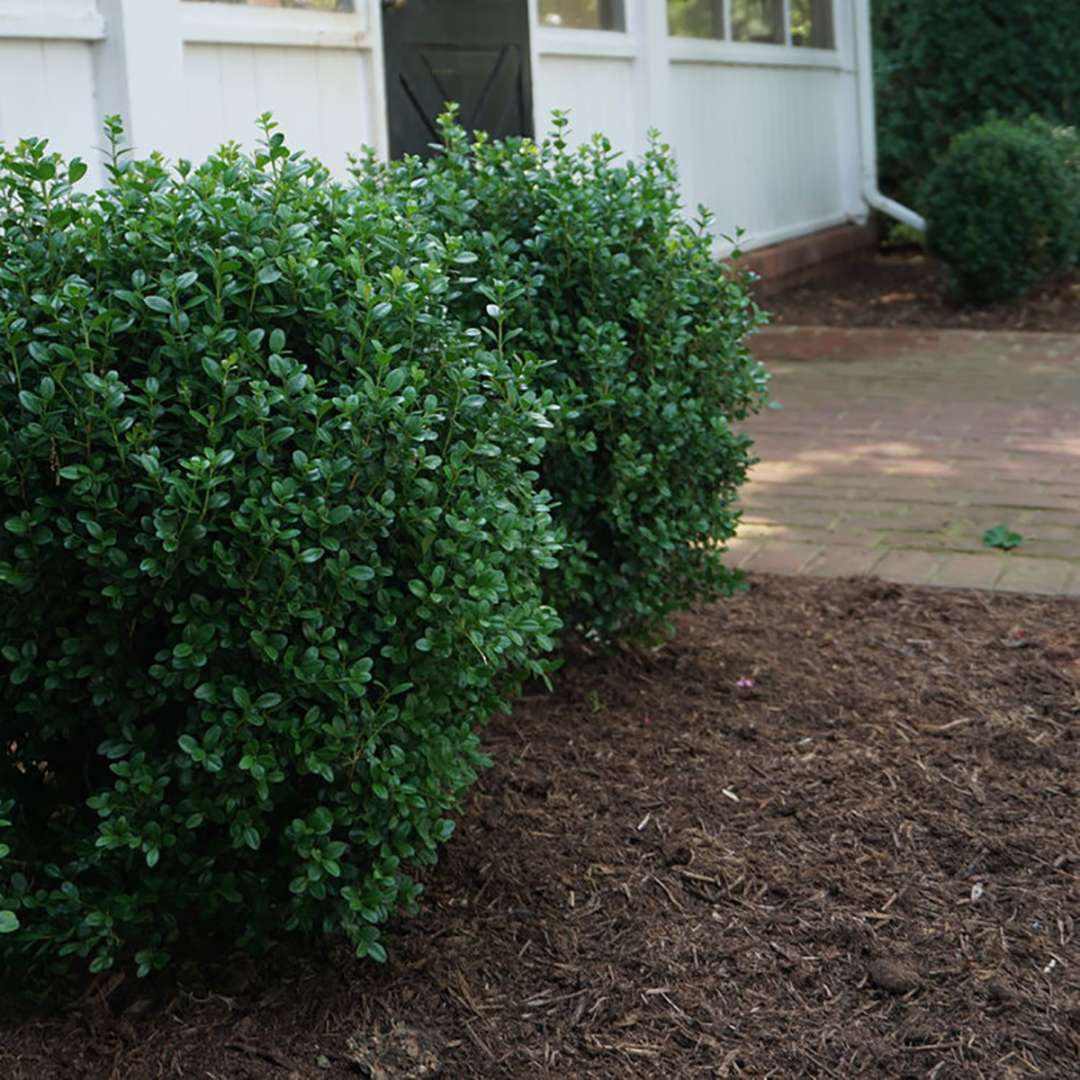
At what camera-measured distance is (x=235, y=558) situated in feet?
8.09

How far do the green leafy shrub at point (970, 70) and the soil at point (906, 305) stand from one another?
88 centimetres

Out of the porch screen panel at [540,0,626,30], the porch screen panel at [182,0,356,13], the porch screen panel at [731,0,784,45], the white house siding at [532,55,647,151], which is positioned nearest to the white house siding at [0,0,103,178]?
the porch screen panel at [182,0,356,13]

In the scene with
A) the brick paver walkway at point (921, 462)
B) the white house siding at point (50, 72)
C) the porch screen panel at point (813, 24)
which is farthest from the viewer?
the porch screen panel at point (813, 24)

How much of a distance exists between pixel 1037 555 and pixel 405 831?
3278 mm

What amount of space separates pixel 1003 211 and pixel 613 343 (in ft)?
27.0

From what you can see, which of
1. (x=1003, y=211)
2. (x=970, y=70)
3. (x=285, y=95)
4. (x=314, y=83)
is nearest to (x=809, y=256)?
(x=1003, y=211)

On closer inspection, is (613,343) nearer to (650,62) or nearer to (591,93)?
(591,93)

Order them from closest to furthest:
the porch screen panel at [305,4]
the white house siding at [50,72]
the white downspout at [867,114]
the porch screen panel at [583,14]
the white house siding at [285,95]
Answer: the white house siding at [50,72] < the white house siding at [285,95] < the porch screen panel at [305,4] < the porch screen panel at [583,14] < the white downspout at [867,114]

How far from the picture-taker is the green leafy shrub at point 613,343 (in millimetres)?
3727

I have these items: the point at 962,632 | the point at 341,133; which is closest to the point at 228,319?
the point at 962,632

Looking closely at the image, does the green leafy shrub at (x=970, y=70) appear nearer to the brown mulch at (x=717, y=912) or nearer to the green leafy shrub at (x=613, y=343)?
the green leafy shrub at (x=613, y=343)

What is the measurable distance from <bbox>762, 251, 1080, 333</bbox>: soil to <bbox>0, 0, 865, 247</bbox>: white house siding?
0.68m

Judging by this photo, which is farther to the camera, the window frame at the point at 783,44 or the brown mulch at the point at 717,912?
the window frame at the point at 783,44

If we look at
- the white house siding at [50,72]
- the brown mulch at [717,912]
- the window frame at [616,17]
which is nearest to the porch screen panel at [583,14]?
the window frame at [616,17]
